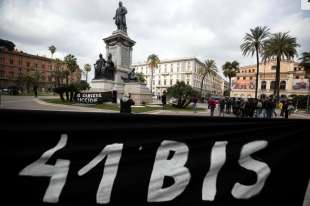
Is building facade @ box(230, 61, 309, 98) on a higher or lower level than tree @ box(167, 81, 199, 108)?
higher

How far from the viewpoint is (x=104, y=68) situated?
28484mm

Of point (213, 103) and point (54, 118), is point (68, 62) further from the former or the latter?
point (54, 118)

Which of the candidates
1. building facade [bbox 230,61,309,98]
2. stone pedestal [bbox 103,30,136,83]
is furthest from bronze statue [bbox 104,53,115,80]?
building facade [bbox 230,61,309,98]

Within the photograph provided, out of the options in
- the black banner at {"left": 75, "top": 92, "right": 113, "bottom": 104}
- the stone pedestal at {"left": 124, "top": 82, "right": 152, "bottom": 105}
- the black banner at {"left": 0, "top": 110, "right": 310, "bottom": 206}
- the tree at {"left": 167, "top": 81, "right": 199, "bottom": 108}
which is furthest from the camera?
the stone pedestal at {"left": 124, "top": 82, "right": 152, "bottom": 105}

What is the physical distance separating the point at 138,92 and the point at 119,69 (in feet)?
Result: 18.1

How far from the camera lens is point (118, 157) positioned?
176 cm

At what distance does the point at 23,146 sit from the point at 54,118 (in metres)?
0.33

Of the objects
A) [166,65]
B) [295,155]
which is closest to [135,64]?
[166,65]

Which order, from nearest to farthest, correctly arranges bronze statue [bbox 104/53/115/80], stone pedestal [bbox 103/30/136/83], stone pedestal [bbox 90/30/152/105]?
stone pedestal [bbox 90/30/152/105], bronze statue [bbox 104/53/115/80], stone pedestal [bbox 103/30/136/83]

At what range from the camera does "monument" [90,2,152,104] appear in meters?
28.1

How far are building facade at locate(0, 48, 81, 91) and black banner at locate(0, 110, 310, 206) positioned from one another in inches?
3236

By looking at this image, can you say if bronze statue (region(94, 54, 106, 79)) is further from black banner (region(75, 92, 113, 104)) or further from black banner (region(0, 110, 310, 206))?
black banner (region(0, 110, 310, 206))

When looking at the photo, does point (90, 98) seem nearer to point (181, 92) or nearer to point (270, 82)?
point (181, 92)

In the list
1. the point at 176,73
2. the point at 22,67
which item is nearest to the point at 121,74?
the point at 176,73
